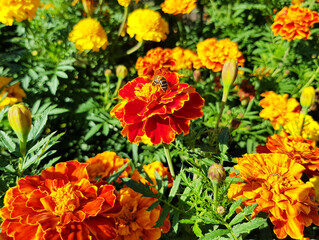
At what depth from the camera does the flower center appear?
65 centimetres

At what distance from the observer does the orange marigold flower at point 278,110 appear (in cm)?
137

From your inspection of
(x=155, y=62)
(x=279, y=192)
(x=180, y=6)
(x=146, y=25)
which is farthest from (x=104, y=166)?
(x=180, y=6)

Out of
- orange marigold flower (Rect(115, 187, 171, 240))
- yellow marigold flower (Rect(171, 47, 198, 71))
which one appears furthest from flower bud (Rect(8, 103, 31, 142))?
yellow marigold flower (Rect(171, 47, 198, 71))

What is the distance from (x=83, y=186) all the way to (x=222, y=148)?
409 millimetres

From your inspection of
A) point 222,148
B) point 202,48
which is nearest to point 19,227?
point 222,148

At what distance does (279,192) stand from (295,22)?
1.07m

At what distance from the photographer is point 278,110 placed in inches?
53.9

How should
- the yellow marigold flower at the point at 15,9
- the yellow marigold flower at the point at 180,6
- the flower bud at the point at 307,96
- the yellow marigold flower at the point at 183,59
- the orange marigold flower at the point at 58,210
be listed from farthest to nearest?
the yellow marigold flower at the point at 180,6
the yellow marigold flower at the point at 183,59
the yellow marigold flower at the point at 15,9
the flower bud at the point at 307,96
the orange marigold flower at the point at 58,210

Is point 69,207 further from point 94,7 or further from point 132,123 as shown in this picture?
point 94,7

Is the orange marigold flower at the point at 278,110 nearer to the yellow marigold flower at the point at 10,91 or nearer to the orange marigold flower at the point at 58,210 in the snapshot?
the orange marigold flower at the point at 58,210

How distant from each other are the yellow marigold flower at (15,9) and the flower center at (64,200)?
1039 millimetres

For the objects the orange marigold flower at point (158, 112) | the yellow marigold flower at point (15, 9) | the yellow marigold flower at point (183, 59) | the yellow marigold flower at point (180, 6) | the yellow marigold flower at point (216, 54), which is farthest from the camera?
the yellow marigold flower at point (180, 6)

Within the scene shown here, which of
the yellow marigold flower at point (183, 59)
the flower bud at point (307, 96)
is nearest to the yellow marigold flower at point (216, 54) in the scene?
the yellow marigold flower at point (183, 59)

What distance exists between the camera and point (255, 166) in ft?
2.55
